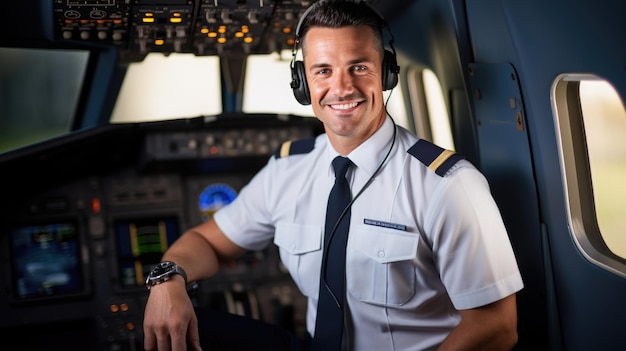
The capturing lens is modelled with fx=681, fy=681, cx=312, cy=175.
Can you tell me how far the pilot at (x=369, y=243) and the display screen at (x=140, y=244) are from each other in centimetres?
100

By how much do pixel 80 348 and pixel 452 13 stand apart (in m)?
2.20

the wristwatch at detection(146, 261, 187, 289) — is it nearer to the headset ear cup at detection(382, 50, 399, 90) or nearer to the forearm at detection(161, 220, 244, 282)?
the forearm at detection(161, 220, 244, 282)

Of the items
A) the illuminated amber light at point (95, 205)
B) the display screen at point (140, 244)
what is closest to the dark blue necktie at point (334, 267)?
the display screen at point (140, 244)

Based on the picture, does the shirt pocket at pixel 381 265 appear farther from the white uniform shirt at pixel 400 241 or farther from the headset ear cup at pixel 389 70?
the headset ear cup at pixel 389 70

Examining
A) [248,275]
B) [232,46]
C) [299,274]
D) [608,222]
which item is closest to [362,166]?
[299,274]

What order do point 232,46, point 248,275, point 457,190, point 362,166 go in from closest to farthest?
point 457,190
point 362,166
point 232,46
point 248,275

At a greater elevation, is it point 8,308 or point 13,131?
point 13,131

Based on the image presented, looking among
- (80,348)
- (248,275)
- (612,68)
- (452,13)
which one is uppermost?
(452,13)

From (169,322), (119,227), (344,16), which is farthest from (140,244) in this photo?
(344,16)

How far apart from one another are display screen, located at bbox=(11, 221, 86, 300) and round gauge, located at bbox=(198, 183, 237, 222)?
59 centimetres

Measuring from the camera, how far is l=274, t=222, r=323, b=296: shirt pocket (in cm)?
212

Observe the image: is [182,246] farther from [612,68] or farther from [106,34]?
[612,68]

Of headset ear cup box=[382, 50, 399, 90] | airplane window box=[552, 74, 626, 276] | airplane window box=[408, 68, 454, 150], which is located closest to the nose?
headset ear cup box=[382, 50, 399, 90]

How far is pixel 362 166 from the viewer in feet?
6.79
